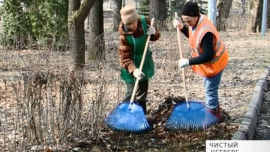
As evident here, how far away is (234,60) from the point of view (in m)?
11.5

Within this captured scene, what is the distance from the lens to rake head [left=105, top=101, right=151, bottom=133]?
5.03m

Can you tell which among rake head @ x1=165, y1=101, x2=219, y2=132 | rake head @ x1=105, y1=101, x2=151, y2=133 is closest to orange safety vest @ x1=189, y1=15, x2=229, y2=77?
rake head @ x1=165, y1=101, x2=219, y2=132

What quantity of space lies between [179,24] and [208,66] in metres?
0.63

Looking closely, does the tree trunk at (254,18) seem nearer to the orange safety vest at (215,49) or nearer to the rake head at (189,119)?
the orange safety vest at (215,49)

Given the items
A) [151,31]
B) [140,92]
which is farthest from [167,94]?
[151,31]

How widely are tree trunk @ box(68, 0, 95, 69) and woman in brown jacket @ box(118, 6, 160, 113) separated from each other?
2444 mm

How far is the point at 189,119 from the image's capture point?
16.9 feet

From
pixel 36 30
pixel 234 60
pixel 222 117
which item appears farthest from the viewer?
pixel 36 30

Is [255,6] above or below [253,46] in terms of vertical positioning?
above

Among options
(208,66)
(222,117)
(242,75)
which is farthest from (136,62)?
(242,75)

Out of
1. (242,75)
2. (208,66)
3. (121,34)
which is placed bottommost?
(242,75)

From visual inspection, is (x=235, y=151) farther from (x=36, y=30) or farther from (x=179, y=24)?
(x=36, y=30)

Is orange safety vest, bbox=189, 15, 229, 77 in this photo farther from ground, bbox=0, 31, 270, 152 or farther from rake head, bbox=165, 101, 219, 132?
ground, bbox=0, 31, 270, 152

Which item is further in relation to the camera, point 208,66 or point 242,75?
point 242,75
